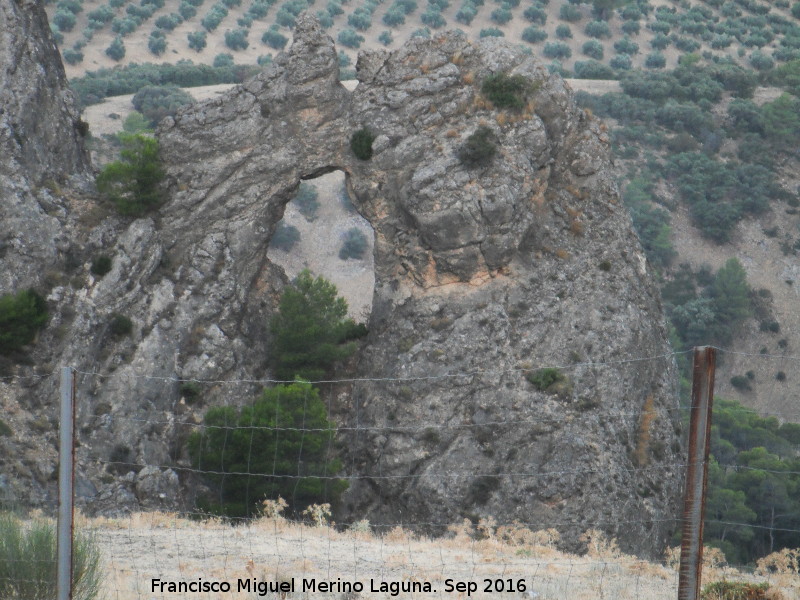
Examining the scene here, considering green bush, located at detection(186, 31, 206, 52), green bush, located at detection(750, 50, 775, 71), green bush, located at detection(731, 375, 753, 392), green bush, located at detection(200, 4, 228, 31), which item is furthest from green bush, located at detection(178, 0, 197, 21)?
green bush, located at detection(731, 375, 753, 392)

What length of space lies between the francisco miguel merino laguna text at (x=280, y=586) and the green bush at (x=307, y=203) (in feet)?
338

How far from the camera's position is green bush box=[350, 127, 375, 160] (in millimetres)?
46781

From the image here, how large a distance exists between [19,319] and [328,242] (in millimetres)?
76525

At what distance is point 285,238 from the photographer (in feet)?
371

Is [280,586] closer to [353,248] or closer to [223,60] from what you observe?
[353,248]

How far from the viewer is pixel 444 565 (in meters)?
19.8

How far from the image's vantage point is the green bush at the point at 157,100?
116 metres

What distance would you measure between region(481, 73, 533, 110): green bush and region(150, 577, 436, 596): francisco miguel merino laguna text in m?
32.0

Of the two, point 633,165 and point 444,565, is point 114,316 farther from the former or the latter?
point 633,165

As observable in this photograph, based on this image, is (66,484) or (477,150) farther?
(477,150)

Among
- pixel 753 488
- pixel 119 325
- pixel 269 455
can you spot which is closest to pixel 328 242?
pixel 119 325

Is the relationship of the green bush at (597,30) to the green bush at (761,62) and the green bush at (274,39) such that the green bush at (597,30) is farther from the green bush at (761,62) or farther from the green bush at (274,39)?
the green bush at (274,39)

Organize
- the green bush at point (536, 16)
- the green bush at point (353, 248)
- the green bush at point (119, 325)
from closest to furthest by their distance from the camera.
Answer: the green bush at point (119, 325) → the green bush at point (353, 248) → the green bush at point (536, 16)

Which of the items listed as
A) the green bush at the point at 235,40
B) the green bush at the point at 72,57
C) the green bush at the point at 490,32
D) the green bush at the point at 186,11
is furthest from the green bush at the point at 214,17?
the green bush at the point at 490,32
